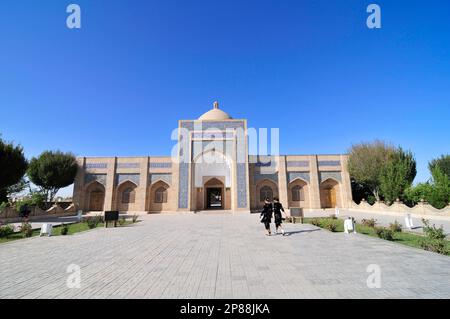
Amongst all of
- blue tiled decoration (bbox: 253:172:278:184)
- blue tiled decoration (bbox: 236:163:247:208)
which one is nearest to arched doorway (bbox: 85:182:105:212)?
blue tiled decoration (bbox: 236:163:247:208)

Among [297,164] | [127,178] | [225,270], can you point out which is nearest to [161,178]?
[127,178]

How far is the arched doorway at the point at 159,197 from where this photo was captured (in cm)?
2322

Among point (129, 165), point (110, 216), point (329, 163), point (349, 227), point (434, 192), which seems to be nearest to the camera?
point (349, 227)

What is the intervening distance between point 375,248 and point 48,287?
734 cm

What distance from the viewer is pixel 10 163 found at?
1636 centimetres

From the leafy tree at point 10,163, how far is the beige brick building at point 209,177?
659 cm

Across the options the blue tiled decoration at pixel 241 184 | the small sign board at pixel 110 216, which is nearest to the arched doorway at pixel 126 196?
the blue tiled decoration at pixel 241 184

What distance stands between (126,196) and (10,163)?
9.71 m

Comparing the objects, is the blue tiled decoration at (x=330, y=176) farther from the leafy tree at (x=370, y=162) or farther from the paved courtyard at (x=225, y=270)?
the paved courtyard at (x=225, y=270)

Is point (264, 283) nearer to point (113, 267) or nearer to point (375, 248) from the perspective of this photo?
point (113, 267)

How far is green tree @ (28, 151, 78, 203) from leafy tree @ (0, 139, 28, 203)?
436 cm

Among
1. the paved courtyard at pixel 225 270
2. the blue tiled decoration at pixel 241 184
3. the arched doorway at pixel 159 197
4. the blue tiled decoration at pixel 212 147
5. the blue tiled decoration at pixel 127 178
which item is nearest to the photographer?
the paved courtyard at pixel 225 270

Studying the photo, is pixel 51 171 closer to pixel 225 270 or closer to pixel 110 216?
pixel 110 216
